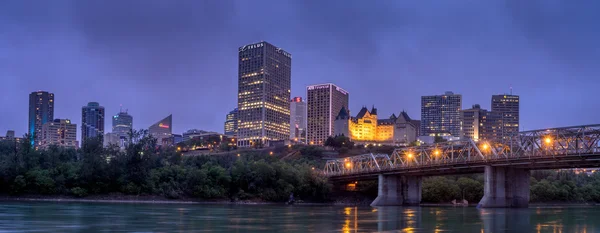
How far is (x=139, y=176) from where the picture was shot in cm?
11875

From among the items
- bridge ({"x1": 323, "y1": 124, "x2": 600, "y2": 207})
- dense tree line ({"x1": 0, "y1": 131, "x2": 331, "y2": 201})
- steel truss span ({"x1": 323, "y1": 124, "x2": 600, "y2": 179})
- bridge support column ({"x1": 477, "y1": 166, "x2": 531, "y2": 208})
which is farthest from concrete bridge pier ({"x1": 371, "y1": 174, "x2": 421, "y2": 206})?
bridge support column ({"x1": 477, "y1": 166, "x2": 531, "y2": 208})

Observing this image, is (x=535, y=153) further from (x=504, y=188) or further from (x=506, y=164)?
(x=504, y=188)

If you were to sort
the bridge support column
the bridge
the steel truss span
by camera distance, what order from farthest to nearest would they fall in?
the bridge support column
the bridge
the steel truss span

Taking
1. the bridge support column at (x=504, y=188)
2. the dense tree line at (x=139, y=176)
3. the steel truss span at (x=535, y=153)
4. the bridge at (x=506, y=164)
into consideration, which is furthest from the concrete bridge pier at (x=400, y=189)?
the bridge support column at (x=504, y=188)

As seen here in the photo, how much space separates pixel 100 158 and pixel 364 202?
6201cm

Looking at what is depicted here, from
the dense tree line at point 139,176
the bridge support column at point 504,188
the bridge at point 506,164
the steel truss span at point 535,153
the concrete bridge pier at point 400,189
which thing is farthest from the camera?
the concrete bridge pier at point 400,189

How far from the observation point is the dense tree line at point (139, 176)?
110m

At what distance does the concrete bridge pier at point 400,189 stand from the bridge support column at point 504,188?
26.3 m

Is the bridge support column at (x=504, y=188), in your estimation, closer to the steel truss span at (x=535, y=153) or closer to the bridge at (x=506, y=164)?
the bridge at (x=506, y=164)

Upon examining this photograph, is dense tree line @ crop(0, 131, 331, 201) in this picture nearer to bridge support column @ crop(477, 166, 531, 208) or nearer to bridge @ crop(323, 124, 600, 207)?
bridge @ crop(323, 124, 600, 207)

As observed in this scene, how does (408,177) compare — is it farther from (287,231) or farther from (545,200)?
(287,231)

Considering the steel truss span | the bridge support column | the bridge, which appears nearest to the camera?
the steel truss span

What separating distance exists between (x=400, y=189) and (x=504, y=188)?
3047cm

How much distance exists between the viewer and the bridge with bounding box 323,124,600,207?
87125mm
